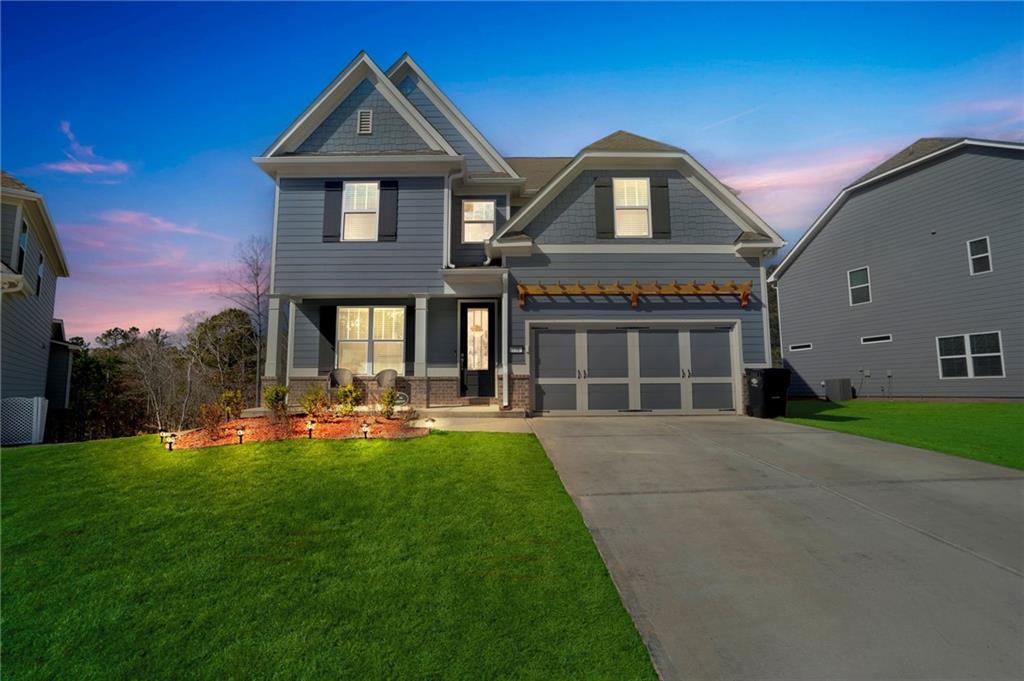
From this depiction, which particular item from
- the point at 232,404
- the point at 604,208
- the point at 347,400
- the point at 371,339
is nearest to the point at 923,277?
the point at 604,208

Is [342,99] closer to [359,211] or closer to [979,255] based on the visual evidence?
[359,211]

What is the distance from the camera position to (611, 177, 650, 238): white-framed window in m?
12.1

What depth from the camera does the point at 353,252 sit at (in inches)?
500

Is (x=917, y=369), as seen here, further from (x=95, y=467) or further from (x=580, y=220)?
(x=95, y=467)

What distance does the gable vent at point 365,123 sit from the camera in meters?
13.3

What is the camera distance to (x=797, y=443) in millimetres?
8180

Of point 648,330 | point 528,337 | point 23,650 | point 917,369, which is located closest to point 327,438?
point 23,650

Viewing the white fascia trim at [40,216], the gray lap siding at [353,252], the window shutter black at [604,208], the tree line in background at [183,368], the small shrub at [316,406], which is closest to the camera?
the small shrub at [316,406]

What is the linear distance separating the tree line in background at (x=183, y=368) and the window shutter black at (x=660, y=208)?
19825mm

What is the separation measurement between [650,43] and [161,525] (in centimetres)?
1244

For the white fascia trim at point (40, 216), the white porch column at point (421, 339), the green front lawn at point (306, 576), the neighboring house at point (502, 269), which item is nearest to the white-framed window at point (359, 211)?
the neighboring house at point (502, 269)

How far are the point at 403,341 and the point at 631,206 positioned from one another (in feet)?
23.4

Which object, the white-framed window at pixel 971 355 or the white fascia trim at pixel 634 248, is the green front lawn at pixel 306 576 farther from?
the white-framed window at pixel 971 355

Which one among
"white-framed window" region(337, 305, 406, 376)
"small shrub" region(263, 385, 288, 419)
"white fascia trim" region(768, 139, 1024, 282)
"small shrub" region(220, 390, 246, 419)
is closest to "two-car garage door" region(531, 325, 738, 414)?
"white-framed window" region(337, 305, 406, 376)
